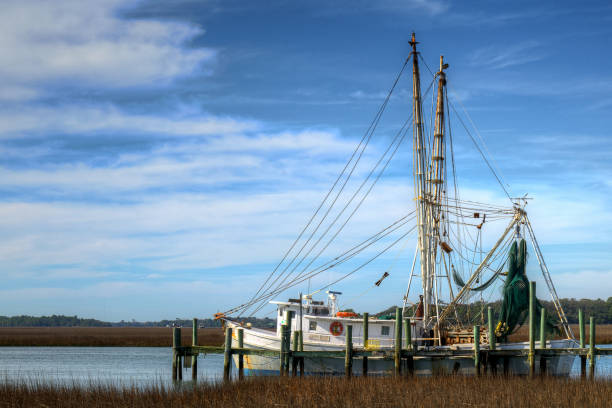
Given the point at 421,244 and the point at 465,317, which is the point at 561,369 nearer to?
the point at 465,317

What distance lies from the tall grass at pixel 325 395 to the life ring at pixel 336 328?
950 cm

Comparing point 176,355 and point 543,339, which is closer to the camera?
point 543,339

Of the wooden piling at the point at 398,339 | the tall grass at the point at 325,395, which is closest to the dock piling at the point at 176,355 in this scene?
the tall grass at the point at 325,395

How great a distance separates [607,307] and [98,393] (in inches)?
6683

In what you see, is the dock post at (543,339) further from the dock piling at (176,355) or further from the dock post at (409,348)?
the dock piling at (176,355)

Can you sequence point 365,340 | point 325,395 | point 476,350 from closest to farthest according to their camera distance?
point 325,395
point 476,350
point 365,340

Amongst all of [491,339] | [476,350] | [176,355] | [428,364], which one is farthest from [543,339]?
[176,355]

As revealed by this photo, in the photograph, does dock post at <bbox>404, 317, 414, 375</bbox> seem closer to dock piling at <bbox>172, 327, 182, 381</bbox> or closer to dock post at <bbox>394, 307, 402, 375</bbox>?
dock post at <bbox>394, 307, 402, 375</bbox>

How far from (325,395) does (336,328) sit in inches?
502

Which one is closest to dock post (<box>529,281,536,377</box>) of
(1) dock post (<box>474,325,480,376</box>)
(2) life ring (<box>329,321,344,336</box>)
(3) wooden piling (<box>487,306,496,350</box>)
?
(3) wooden piling (<box>487,306,496,350</box>)

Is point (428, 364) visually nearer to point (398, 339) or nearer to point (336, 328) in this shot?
point (398, 339)

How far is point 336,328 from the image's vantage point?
35938 millimetres

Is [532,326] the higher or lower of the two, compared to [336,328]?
higher

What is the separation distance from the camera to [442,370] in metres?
33.5
